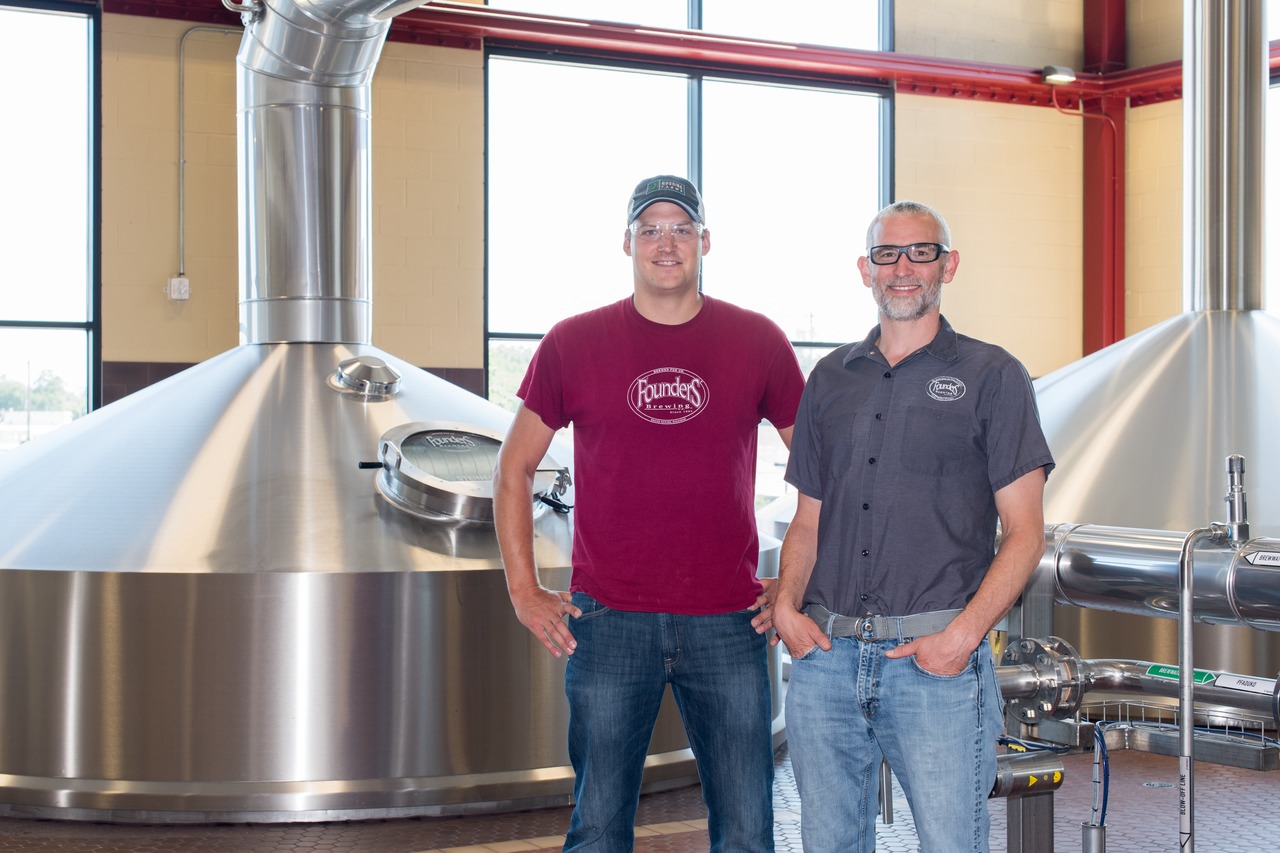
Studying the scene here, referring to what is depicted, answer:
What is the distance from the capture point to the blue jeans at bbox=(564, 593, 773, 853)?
8.15 feet

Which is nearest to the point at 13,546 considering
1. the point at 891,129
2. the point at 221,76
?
the point at 221,76

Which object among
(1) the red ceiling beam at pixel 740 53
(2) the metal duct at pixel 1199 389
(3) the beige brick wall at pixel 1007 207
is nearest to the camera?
(2) the metal duct at pixel 1199 389

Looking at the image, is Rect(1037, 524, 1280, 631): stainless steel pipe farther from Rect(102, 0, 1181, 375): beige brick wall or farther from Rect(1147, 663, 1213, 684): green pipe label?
Rect(102, 0, 1181, 375): beige brick wall

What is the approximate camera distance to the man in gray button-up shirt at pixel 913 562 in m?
2.16

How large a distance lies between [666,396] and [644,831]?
65.7 inches

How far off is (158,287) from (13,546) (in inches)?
143

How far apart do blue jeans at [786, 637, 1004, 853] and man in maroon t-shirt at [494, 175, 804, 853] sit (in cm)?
23

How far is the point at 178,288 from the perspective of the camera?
728cm

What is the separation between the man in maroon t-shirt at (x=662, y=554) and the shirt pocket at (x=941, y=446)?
421 mm

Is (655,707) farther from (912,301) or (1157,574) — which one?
(1157,574)

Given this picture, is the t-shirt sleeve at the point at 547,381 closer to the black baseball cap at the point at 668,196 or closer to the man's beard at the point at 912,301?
the black baseball cap at the point at 668,196

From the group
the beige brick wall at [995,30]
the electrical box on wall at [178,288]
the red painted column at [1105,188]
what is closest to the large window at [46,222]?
the electrical box on wall at [178,288]

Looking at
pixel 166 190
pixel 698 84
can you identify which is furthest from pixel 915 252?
pixel 698 84

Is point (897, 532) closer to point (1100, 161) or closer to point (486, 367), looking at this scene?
point (486, 367)
